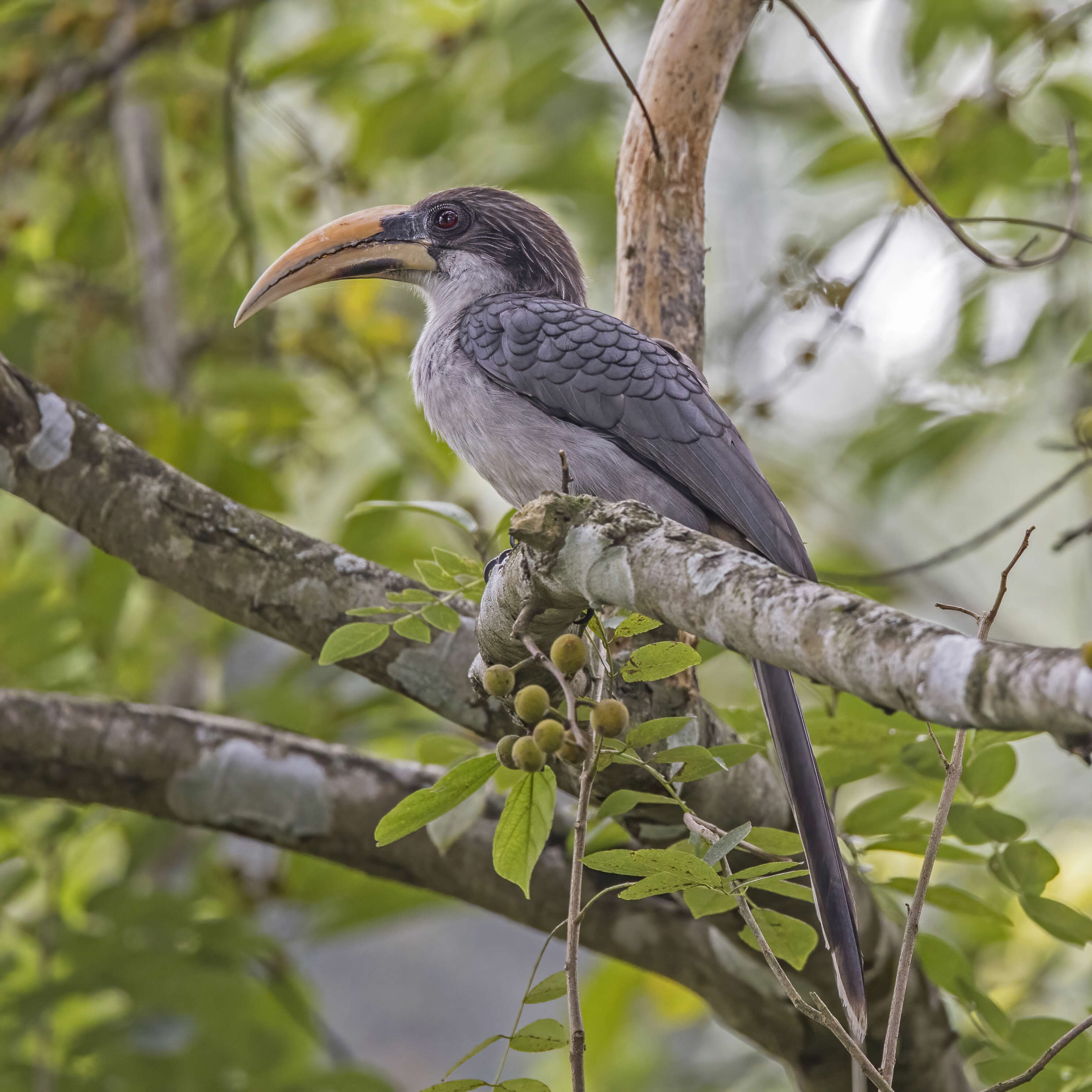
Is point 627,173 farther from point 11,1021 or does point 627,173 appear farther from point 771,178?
point 771,178

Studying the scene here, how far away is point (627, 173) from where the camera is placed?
285 centimetres

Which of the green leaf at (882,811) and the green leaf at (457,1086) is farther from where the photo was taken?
the green leaf at (882,811)

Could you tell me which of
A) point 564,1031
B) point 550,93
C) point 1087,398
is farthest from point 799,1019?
point 550,93

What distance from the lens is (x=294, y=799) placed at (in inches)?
110

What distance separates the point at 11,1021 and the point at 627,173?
268 cm

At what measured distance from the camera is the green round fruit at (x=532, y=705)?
1.59 m

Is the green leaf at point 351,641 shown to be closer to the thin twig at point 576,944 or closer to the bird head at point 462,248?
the thin twig at point 576,944

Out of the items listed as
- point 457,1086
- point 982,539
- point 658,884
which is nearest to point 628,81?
point 982,539

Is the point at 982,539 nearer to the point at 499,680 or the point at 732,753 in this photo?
the point at 732,753

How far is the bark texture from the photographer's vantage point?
9.05ft

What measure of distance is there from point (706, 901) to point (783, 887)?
12cm

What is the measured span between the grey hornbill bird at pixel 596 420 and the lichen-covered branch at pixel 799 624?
0.66m

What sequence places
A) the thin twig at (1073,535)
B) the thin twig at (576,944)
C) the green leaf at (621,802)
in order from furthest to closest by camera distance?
the thin twig at (1073,535) → the green leaf at (621,802) → the thin twig at (576,944)

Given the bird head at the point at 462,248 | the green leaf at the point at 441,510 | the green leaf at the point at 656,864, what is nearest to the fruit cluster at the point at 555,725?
the green leaf at the point at 656,864
